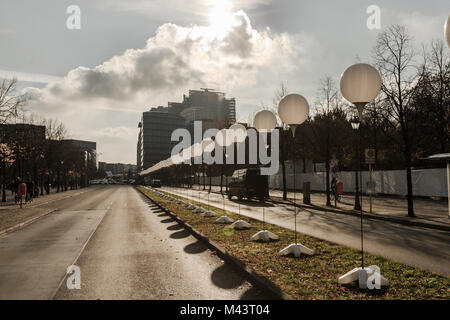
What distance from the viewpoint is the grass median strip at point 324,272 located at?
5.15 m

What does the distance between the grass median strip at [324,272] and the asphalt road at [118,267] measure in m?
0.56

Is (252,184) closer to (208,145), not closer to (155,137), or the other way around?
(208,145)

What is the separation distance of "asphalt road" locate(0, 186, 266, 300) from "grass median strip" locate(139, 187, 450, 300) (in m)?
0.56

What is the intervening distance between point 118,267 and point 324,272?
4037mm

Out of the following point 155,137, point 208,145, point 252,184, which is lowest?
point 252,184

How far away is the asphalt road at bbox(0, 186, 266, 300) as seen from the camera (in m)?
5.57

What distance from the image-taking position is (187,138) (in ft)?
543

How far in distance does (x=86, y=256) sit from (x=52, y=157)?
4561 centimetres

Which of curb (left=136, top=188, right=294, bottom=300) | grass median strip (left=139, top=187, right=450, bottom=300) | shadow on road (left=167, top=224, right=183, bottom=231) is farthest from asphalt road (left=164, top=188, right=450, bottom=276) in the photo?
shadow on road (left=167, top=224, right=183, bottom=231)

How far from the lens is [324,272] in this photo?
20.8 feet

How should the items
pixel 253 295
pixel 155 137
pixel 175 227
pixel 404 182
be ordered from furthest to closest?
pixel 155 137 → pixel 404 182 → pixel 175 227 → pixel 253 295

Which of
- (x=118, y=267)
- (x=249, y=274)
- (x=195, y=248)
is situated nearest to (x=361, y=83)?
(x=249, y=274)

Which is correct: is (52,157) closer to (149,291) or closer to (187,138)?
(149,291)

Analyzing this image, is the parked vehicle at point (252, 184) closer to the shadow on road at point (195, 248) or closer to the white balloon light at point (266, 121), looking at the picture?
the white balloon light at point (266, 121)
